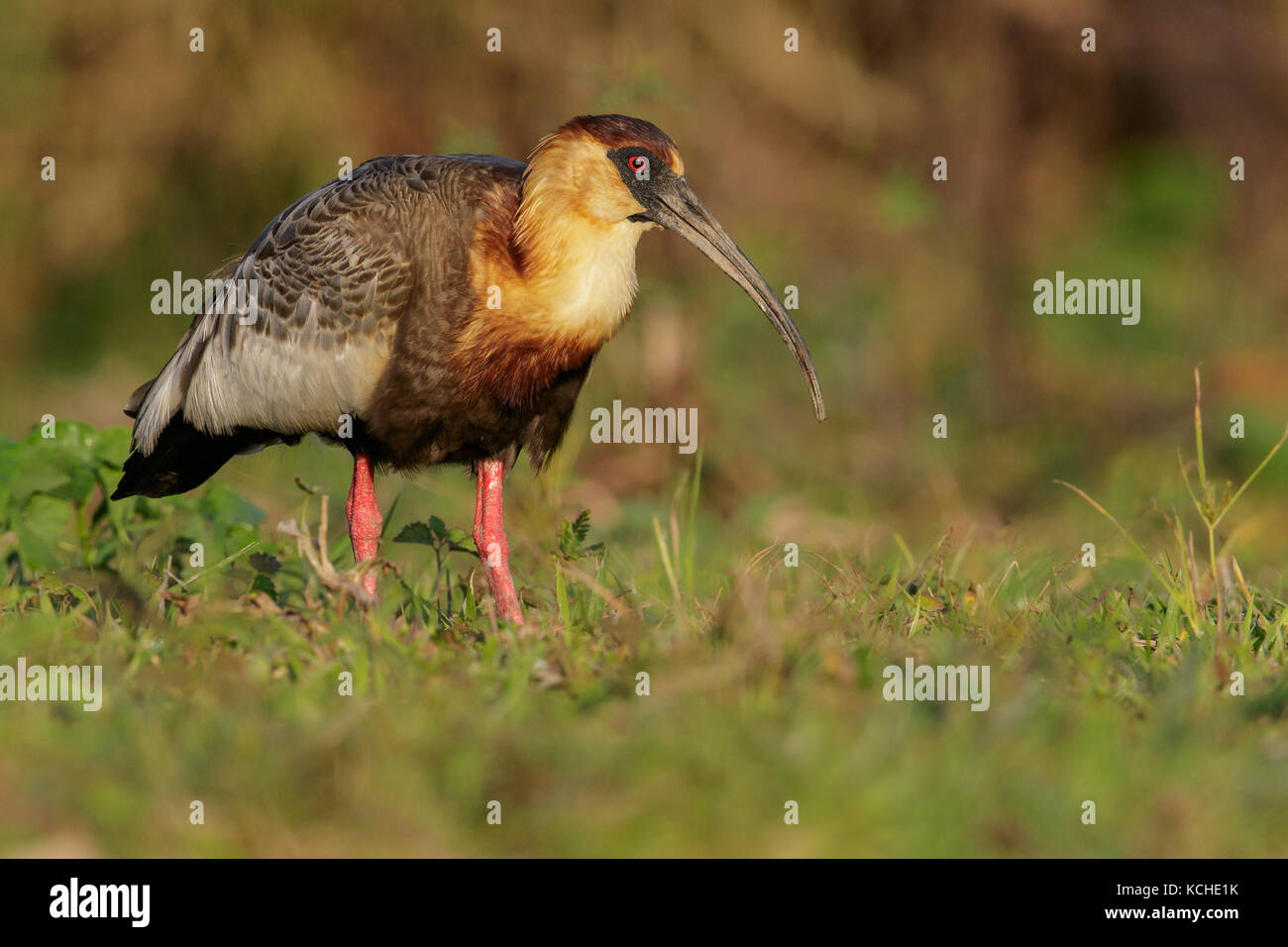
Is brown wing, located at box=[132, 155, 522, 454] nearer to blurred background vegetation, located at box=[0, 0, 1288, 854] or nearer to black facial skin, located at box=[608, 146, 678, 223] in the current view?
black facial skin, located at box=[608, 146, 678, 223]

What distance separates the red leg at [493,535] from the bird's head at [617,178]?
101 centimetres

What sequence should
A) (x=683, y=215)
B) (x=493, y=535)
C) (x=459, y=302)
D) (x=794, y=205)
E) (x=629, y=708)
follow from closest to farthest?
(x=629, y=708) → (x=459, y=302) → (x=683, y=215) → (x=493, y=535) → (x=794, y=205)

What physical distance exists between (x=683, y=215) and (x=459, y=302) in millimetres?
787

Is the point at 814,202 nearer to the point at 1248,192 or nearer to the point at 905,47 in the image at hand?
the point at 905,47

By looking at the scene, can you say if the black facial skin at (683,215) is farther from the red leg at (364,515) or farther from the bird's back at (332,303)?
the red leg at (364,515)

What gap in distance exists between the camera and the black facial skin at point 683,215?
531 cm

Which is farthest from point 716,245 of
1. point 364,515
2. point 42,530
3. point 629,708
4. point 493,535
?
point 42,530

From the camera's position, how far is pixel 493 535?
565cm

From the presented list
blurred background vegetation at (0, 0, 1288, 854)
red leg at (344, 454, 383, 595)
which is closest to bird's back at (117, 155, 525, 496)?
red leg at (344, 454, 383, 595)

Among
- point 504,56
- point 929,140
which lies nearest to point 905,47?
point 929,140

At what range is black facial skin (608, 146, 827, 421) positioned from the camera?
5312 mm

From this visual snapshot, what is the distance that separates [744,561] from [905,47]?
636 cm

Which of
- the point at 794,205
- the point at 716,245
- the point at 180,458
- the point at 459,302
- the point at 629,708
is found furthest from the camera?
the point at 794,205

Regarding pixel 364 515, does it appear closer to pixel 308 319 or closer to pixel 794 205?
pixel 308 319
